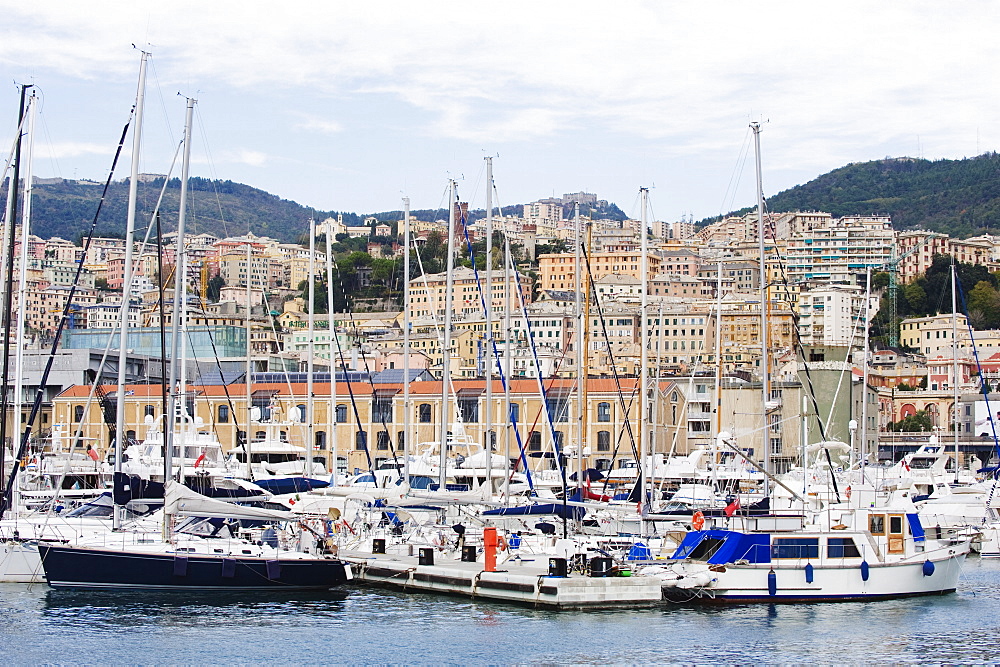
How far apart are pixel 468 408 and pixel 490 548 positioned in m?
40.8

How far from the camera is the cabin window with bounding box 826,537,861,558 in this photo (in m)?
29.5

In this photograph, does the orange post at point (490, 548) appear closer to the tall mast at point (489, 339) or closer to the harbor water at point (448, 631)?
the harbor water at point (448, 631)

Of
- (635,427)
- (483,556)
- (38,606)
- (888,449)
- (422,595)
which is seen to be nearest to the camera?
(38,606)

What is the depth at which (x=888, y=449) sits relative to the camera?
95000mm

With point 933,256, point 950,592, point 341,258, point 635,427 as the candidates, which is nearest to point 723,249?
point 933,256

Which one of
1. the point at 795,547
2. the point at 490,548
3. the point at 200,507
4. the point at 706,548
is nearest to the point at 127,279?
the point at 200,507

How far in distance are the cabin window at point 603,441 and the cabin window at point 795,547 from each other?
38.6 m

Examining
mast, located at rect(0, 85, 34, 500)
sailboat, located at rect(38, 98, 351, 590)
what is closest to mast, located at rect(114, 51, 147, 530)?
sailboat, located at rect(38, 98, 351, 590)

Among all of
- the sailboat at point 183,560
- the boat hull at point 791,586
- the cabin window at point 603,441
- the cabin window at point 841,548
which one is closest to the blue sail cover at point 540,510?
the sailboat at point 183,560

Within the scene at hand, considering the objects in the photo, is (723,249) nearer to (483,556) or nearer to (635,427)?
(635,427)

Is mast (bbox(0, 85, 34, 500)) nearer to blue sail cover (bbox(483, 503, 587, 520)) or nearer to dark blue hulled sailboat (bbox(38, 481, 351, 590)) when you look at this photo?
dark blue hulled sailboat (bbox(38, 481, 351, 590))

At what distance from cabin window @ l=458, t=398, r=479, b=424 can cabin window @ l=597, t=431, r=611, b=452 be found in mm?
6535

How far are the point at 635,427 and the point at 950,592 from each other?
35.7 meters

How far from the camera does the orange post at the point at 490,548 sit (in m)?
30.0
